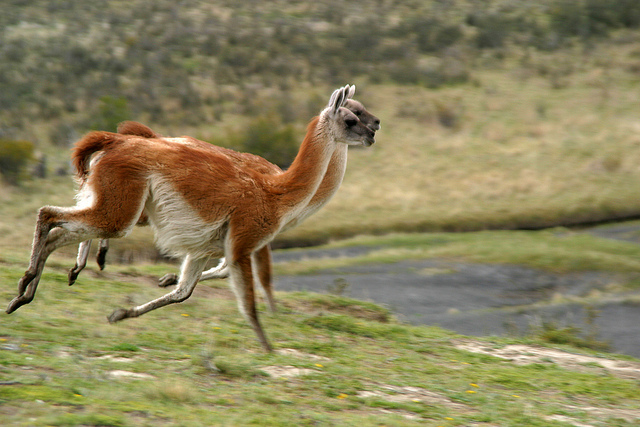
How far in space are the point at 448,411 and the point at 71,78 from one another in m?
19.6

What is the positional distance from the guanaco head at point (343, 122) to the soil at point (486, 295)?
3.71 meters

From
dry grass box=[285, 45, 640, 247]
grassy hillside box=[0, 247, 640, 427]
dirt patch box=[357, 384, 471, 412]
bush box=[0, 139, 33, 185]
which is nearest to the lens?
grassy hillside box=[0, 247, 640, 427]

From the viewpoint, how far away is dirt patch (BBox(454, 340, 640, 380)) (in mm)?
6555

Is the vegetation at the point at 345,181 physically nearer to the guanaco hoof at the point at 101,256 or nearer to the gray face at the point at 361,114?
the guanaco hoof at the point at 101,256

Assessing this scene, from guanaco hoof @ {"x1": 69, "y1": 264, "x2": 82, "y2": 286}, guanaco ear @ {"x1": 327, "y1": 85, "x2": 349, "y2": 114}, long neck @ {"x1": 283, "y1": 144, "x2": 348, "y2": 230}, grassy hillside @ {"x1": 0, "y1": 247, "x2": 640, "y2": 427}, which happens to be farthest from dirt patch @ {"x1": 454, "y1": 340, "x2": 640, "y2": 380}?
guanaco hoof @ {"x1": 69, "y1": 264, "x2": 82, "y2": 286}

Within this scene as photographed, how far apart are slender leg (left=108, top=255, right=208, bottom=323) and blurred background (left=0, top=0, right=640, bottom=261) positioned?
629 cm

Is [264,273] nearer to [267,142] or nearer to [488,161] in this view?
[267,142]

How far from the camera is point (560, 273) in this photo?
39.2 feet

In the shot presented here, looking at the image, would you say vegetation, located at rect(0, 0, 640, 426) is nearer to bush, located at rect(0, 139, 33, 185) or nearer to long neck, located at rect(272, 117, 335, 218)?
bush, located at rect(0, 139, 33, 185)

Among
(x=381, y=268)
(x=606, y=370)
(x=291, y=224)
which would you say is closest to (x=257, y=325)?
(x=291, y=224)

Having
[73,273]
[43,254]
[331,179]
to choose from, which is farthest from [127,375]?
[331,179]

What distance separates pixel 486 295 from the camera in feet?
35.7

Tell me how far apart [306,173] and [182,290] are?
1.49m

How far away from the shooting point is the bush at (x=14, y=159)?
46.5 feet
